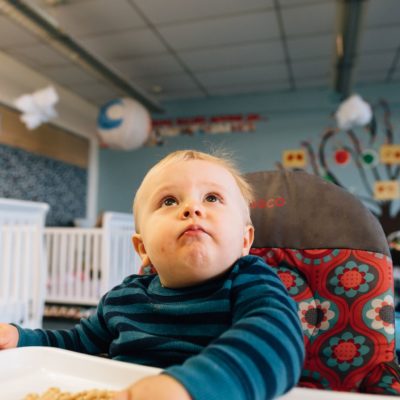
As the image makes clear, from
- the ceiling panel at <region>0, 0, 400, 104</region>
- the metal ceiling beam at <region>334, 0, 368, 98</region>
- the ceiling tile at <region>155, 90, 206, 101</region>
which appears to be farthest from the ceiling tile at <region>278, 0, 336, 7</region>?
the ceiling tile at <region>155, 90, 206, 101</region>

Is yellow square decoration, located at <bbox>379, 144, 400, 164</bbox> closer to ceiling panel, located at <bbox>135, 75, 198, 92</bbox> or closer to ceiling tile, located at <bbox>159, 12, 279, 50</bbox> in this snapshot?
ceiling tile, located at <bbox>159, 12, 279, 50</bbox>

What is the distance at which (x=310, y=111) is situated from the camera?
4.21 meters

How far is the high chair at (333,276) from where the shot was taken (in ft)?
2.56

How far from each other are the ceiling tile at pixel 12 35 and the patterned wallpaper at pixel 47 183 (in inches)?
33.1

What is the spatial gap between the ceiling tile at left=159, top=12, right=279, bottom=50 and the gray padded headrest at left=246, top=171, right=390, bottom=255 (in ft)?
7.17

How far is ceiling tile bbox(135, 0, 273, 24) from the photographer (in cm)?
263

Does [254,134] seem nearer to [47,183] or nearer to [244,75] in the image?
[244,75]

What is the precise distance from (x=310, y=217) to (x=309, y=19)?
2.36 m

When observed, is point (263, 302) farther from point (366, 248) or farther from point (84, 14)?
point (84, 14)

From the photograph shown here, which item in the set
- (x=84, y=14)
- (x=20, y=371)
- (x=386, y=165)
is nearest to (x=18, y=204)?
(x=84, y=14)

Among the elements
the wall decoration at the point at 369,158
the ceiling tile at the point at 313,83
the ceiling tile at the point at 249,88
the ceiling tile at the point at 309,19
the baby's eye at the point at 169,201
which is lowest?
the baby's eye at the point at 169,201

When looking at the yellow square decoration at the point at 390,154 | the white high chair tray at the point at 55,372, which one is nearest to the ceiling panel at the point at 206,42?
the yellow square decoration at the point at 390,154

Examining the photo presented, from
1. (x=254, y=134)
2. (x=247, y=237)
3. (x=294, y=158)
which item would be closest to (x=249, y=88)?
(x=254, y=134)

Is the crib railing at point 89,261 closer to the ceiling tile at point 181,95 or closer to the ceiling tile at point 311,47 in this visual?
the ceiling tile at point 181,95
